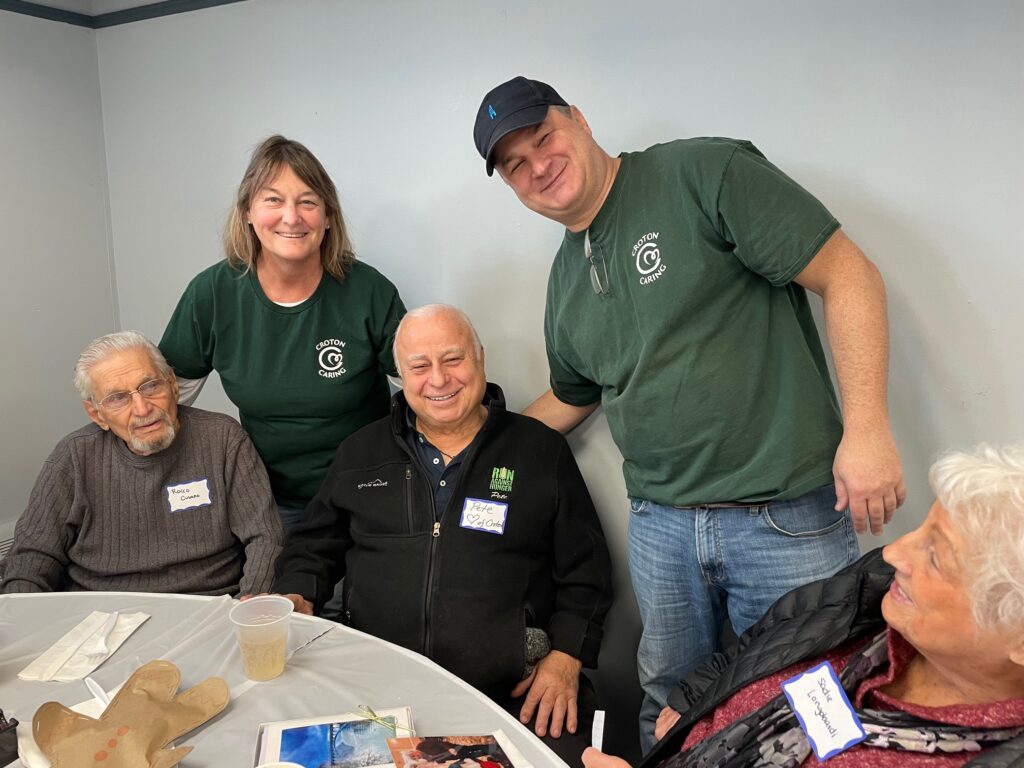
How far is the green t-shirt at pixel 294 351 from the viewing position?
245 cm

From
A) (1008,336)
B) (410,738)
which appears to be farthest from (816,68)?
(410,738)

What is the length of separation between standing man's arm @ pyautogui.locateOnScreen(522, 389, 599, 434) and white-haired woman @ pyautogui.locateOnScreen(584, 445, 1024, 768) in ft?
3.35

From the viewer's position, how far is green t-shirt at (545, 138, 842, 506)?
171 centimetres

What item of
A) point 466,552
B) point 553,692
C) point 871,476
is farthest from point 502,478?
point 871,476

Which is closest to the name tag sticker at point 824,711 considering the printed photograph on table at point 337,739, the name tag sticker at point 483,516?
the printed photograph on table at point 337,739

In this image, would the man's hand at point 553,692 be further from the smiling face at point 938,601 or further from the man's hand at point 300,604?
the smiling face at point 938,601

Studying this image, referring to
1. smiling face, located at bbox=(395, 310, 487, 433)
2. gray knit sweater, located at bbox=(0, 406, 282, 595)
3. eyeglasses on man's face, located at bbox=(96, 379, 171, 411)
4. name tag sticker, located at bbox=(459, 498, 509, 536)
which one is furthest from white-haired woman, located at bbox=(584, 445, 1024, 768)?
eyeglasses on man's face, located at bbox=(96, 379, 171, 411)

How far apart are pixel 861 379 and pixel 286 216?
1647mm

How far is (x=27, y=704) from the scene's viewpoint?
1.44 m

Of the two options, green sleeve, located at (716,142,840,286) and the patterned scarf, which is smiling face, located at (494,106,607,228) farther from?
the patterned scarf

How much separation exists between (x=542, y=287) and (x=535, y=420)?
526 mm

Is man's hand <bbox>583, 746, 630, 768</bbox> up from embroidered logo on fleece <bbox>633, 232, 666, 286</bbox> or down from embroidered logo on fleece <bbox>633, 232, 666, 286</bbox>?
down

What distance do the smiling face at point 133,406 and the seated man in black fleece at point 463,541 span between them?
496 millimetres

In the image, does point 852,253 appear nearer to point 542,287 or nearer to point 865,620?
point 865,620
